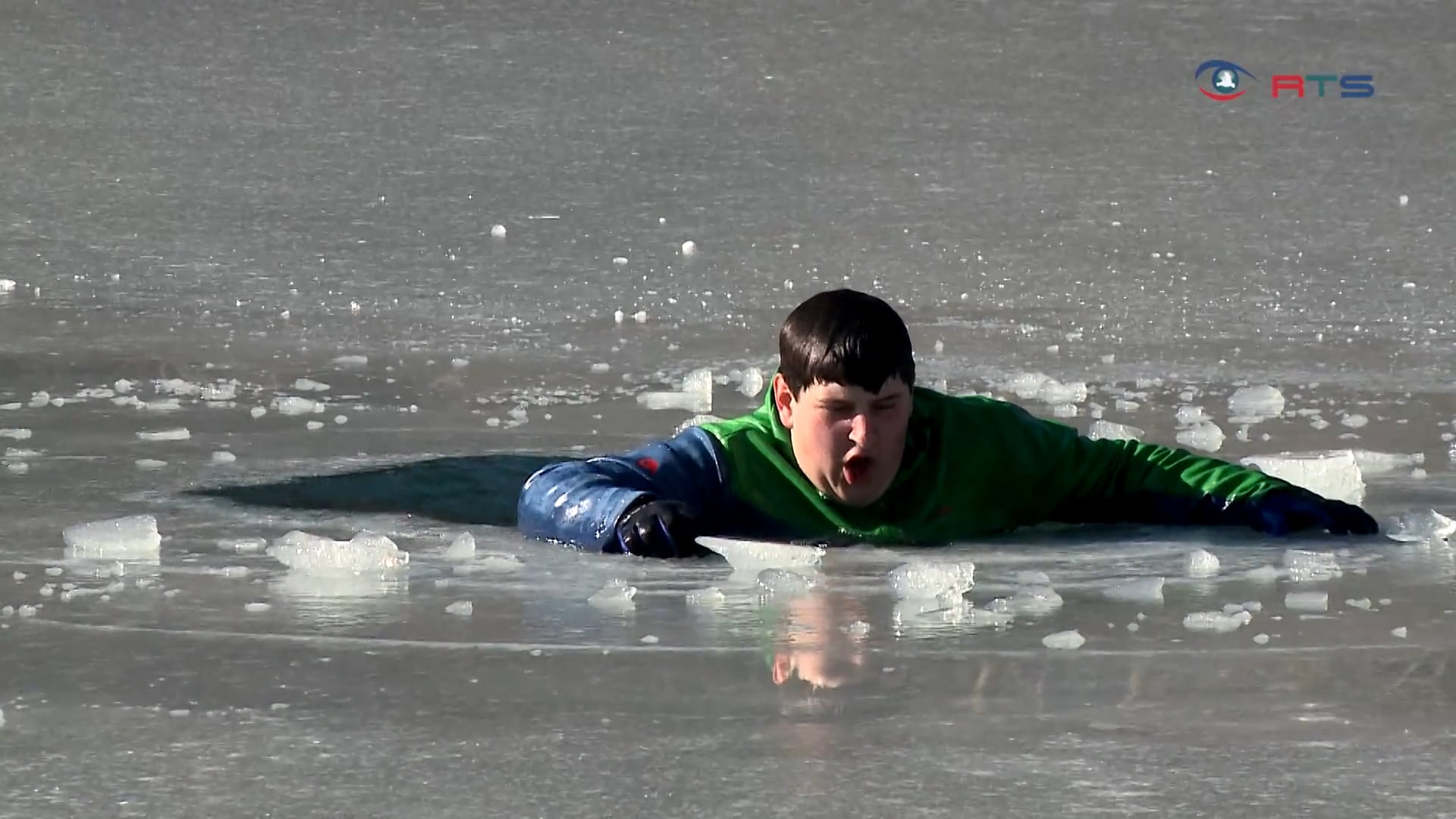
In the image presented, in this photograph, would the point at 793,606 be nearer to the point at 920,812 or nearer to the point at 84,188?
the point at 920,812

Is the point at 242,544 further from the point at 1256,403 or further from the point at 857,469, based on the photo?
the point at 1256,403

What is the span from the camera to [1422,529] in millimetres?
4438

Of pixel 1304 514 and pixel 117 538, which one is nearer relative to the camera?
pixel 117 538

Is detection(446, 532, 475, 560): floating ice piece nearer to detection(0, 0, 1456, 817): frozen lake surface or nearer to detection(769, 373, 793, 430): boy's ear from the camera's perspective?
detection(0, 0, 1456, 817): frozen lake surface

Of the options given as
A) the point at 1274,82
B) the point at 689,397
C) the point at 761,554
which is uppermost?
the point at 1274,82

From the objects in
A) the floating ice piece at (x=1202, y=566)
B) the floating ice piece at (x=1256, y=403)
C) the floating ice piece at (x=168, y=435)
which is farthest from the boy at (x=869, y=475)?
the floating ice piece at (x=168, y=435)

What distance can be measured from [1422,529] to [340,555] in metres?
2.02

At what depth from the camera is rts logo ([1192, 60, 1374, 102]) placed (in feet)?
33.8

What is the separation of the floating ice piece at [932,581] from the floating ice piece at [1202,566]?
0.40 metres

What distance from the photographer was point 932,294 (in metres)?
7.71

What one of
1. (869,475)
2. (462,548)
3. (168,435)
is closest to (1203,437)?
(869,475)

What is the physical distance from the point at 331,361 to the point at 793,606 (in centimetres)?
316

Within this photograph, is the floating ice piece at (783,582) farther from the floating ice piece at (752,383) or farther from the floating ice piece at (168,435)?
the floating ice piece at (752,383)

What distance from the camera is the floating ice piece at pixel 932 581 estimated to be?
3.88 m
